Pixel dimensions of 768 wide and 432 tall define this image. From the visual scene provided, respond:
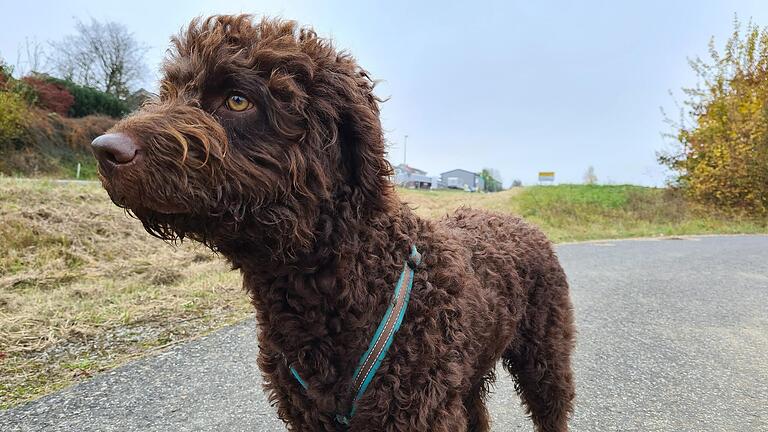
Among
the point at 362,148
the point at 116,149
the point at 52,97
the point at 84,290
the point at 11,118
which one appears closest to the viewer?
the point at 116,149

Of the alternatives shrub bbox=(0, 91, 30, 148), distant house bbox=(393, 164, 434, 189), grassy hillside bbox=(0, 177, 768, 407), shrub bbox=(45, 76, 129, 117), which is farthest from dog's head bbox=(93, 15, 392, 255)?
shrub bbox=(45, 76, 129, 117)

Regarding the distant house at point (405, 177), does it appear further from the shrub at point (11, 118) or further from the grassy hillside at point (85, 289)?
the shrub at point (11, 118)

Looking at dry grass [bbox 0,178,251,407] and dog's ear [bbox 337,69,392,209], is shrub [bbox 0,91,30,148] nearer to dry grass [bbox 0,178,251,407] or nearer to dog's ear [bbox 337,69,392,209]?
dry grass [bbox 0,178,251,407]

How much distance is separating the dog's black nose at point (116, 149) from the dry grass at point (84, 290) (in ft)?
8.30

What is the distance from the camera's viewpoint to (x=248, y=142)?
65.2 inches

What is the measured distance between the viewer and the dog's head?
146 cm

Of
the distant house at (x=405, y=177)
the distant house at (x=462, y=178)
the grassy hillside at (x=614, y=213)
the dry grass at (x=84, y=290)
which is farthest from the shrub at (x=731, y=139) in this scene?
the distant house at (x=462, y=178)

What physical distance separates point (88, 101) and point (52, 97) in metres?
2.28

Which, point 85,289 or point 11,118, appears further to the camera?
point 11,118

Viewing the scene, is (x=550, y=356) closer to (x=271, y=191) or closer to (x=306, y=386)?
(x=306, y=386)

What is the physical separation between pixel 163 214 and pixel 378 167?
2.53ft

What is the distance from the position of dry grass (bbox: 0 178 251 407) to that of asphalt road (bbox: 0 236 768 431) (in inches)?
12.5

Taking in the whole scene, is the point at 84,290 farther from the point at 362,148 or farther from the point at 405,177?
the point at 362,148

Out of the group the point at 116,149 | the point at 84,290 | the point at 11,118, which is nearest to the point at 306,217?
the point at 116,149
